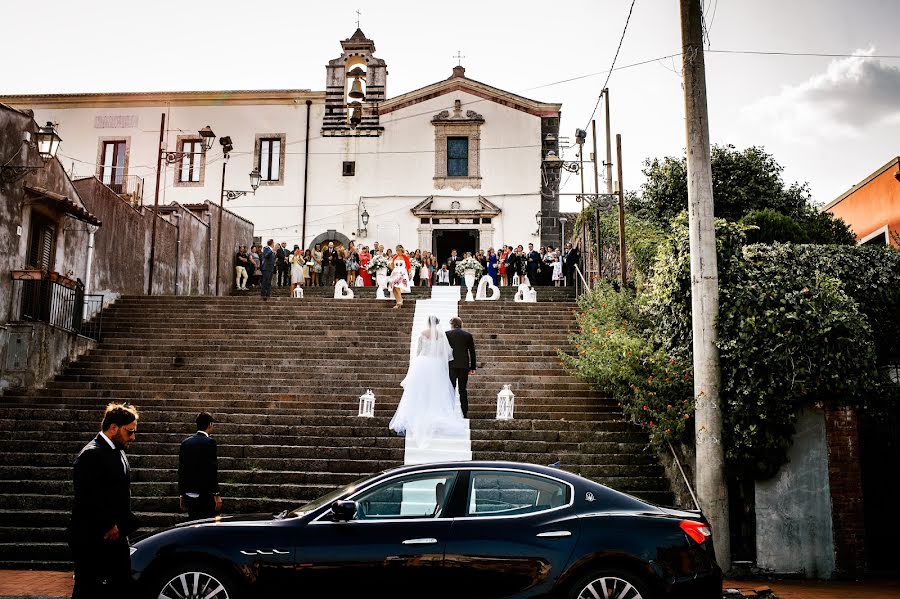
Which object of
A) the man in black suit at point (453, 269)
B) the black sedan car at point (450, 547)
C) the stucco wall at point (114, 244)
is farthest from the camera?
the man in black suit at point (453, 269)

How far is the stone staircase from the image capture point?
33.3 ft

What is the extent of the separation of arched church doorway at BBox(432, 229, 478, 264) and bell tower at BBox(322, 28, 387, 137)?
5.36 meters

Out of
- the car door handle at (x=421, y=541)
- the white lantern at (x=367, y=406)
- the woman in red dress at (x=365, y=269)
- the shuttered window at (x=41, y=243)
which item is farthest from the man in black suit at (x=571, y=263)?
the car door handle at (x=421, y=541)

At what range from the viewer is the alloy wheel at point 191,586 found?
5473mm

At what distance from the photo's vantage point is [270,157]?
33312mm

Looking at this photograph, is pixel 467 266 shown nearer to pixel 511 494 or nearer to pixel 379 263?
pixel 379 263

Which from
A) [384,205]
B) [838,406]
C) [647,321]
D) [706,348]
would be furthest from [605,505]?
[384,205]

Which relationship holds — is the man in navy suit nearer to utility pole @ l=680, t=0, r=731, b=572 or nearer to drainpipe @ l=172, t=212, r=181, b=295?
drainpipe @ l=172, t=212, r=181, b=295

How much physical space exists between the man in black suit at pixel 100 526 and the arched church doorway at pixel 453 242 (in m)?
27.5

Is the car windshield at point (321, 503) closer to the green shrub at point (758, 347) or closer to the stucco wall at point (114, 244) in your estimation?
the green shrub at point (758, 347)

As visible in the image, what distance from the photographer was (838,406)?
30.1 feet

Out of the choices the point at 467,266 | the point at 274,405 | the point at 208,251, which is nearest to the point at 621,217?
the point at 467,266

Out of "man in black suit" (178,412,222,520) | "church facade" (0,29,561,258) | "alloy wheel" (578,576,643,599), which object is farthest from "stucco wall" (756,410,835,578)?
"church facade" (0,29,561,258)

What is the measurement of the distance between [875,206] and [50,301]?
2113cm
